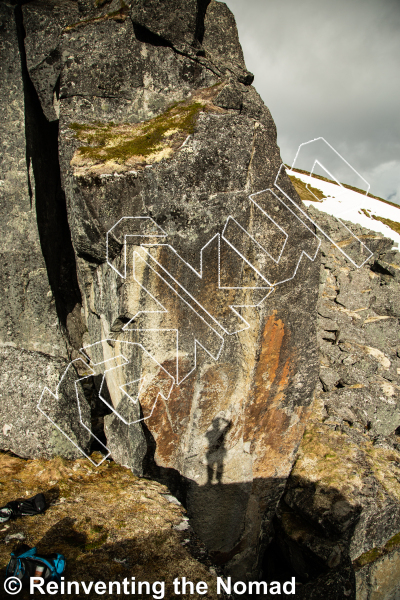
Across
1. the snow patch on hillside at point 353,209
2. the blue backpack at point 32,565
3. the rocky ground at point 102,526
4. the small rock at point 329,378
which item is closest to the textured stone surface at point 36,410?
the rocky ground at point 102,526

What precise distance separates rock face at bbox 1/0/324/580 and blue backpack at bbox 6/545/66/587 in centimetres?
157

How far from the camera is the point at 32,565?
2713 mm

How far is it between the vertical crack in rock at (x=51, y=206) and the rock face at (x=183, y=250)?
0.10 m

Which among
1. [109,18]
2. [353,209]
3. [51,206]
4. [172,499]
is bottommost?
[172,499]

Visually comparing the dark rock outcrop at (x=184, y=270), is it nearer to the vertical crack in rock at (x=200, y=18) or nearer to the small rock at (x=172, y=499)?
the vertical crack in rock at (x=200, y=18)

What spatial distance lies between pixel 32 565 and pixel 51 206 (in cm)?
498

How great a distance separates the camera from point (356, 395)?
247 inches

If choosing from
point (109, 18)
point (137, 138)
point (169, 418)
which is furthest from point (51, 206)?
point (169, 418)

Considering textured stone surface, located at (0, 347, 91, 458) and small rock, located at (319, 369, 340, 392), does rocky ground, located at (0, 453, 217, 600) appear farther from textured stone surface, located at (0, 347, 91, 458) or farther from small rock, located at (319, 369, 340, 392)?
small rock, located at (319, 369, 340, 392)

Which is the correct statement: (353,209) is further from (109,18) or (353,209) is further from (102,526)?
(102,526)

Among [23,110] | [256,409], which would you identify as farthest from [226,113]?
[256,409]

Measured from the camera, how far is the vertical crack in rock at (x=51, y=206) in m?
5.44

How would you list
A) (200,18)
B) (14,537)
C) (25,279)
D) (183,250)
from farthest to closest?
(25,279)
(200,18)
(183,250)
(14,537)

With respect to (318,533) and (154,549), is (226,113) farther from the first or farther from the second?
(318,533)
